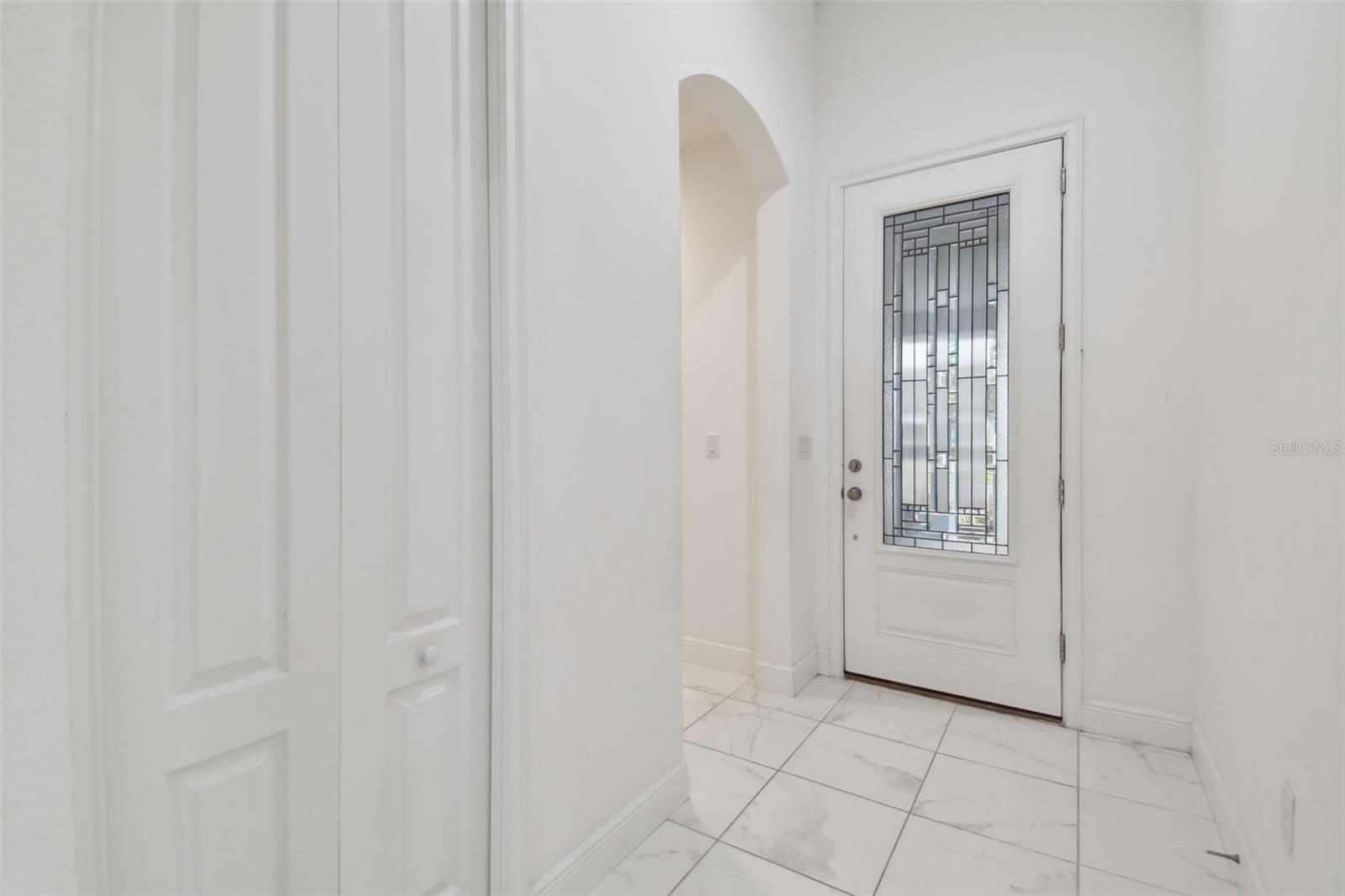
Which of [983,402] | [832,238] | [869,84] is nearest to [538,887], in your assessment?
[983,402]

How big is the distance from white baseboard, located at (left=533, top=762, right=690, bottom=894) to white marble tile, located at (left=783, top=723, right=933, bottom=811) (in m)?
0.48

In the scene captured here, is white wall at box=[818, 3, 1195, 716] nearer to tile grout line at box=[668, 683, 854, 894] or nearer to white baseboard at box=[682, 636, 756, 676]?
tile grout line at box=[668, 683, 854, 894]

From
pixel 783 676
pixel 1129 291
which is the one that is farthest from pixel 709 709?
pixel 1129 291

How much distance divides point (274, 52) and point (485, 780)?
1454 millimetres

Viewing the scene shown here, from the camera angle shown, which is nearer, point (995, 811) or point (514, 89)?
point (514, 89)

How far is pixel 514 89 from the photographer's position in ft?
4.36

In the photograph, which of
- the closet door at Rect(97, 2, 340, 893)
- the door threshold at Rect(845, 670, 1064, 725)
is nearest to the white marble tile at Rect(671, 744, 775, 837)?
the door threshold at Rect(845, 670, 1064, 725)

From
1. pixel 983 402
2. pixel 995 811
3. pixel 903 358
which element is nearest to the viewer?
pixel 995 811

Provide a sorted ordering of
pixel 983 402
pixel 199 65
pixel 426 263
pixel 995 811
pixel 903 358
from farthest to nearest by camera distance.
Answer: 1. pixel 903 358
2. pixel 983 402
3. pixel 995 811
4. pixel 426 263
5. pixel 199 65

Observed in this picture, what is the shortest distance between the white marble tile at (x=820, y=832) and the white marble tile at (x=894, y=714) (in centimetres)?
50

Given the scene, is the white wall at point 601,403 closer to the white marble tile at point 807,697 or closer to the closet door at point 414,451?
the closet door at point 414,451

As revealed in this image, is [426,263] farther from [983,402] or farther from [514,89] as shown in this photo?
[983,402]

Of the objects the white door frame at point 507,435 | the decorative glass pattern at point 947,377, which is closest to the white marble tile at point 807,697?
the decorative glass pattern at point 947,377

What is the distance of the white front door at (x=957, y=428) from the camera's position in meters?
2.45
